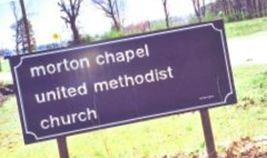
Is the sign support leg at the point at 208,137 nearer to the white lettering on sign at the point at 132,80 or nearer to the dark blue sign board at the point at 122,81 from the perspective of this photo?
the dark blue sign board at the point at 122,81

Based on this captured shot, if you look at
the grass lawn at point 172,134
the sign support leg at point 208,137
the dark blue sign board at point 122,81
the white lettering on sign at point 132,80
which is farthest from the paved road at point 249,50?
the white lettering on sign at point 132,80

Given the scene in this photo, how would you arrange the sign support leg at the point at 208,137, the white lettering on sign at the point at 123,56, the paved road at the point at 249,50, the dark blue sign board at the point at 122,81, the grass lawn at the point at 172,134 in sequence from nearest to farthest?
the dark blue sign board at the point at 122,81, the white lettering on sign at the point at 123,56, the sign support leg at the point at 208,137, the grass lawn at the point at 172,134, the paved road at the point at 249,50

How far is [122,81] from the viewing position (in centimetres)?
570

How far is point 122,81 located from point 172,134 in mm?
4847

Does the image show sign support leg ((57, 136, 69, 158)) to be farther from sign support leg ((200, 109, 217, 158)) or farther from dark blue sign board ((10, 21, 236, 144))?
sign support leg ((200, 109, 217, 158))

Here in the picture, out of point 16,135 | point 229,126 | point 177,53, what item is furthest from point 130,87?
point 16,135

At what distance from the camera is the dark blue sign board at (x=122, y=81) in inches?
219

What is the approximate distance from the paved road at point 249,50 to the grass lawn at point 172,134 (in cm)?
415

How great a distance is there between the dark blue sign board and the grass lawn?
1210 millimetres

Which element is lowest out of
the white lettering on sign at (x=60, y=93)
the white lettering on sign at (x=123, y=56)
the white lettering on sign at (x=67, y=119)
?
the white lettering on sign at (x=67, y=119)


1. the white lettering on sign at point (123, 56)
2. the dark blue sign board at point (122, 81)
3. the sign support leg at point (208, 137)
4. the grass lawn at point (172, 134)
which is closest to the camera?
the dark blue sign board at point (122, 81)

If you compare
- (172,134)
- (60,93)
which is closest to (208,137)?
(60,93)

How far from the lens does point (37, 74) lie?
556 centimetres

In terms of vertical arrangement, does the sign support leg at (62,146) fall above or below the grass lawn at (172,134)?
above
